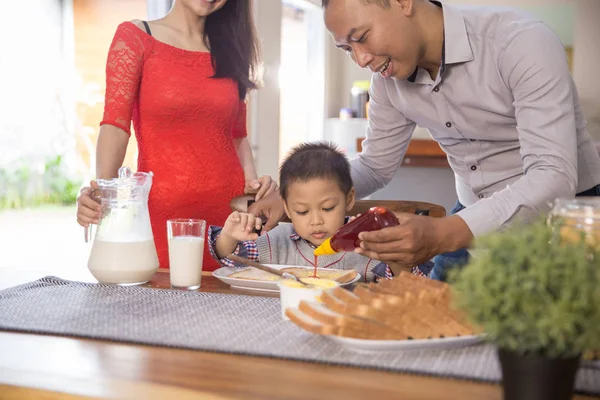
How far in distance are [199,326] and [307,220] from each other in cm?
75

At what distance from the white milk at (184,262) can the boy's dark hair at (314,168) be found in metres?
0.49

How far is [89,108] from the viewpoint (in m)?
4.07

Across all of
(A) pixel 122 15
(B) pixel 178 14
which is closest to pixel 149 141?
(B) pixel 178 14

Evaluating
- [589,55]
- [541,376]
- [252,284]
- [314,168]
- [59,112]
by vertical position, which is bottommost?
[252,284]

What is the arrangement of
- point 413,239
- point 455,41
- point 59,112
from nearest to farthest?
1. point 413,239
2. point 455,41
3. point 59,112

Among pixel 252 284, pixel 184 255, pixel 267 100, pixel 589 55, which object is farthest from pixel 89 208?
pixel 589 55

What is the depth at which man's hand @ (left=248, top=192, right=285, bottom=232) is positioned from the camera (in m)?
1.93

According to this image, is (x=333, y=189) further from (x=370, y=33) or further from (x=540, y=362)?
(x=540, y=362)

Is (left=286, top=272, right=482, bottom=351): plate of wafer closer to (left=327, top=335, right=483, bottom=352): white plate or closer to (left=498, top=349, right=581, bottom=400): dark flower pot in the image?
(left=327, top=335, right=483, bottom=352): white plate

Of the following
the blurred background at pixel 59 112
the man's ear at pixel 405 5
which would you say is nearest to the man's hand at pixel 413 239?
the man's ear at pixel 405 5

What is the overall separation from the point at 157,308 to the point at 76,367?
31 centimetres

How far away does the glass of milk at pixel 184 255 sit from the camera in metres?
1.47

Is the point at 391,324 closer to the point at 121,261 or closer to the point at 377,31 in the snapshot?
the point at 121,261

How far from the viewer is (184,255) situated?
1469mm
